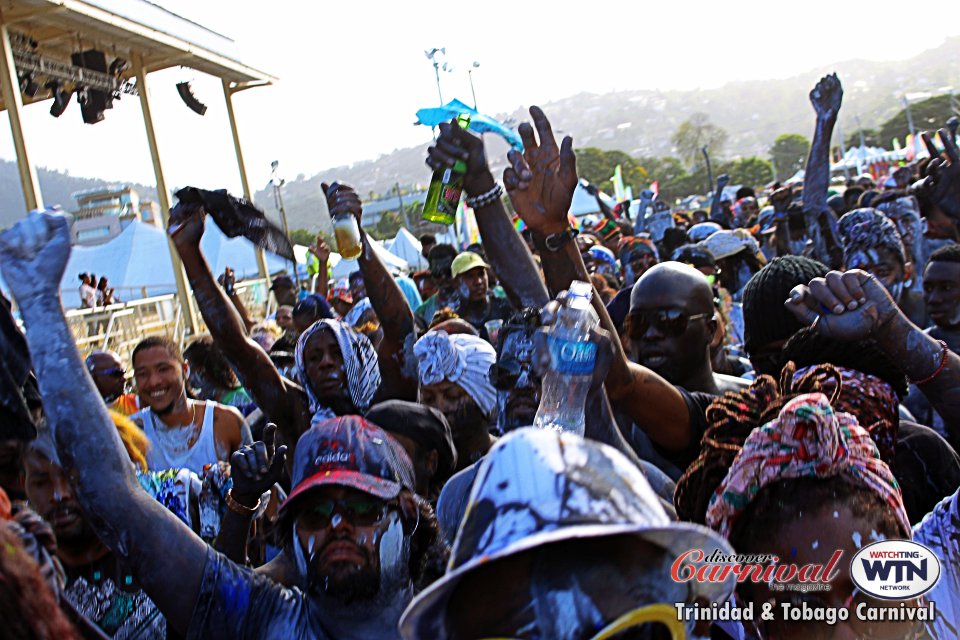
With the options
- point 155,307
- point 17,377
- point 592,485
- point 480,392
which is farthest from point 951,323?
point 155,307

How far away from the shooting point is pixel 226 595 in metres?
2.19

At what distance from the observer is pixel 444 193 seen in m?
3.25

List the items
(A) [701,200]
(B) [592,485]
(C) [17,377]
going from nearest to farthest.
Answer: (B) [592,485] < (C) [17,377] < (A) [701,200]

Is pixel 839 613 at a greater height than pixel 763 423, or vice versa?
pixel 763 423

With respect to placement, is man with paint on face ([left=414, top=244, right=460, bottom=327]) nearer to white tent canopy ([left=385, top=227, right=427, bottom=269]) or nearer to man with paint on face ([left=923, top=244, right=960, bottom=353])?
man with paint on face ([left=923, top=244, right=960, bottom=353])

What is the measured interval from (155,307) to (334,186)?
45.0ft

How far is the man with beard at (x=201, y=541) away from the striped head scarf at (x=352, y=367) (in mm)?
1270

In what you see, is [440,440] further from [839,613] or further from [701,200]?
[701,200]

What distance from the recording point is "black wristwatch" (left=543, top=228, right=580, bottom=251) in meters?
3.05

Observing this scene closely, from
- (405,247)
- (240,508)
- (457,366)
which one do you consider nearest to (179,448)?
(457,366)

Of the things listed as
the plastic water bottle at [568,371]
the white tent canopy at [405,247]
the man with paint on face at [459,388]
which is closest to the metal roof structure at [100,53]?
the white tent canopy at [405,247]

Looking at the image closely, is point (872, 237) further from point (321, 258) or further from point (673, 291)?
point (321, 258)

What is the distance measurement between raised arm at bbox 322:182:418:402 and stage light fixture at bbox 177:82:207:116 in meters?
19.4

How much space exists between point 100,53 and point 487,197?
1874 cm
